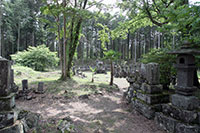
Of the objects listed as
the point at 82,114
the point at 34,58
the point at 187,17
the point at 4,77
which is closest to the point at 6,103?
the point at 4,77

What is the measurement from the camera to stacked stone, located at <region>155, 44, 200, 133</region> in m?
3.12

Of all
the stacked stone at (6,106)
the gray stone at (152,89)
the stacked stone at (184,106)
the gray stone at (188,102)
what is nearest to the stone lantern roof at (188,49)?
the stacked stone at (184,106)

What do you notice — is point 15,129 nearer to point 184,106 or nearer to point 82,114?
point 82,114

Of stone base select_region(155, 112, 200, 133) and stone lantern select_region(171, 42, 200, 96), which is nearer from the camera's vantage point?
stone base select_region(155, 112, 200, 133)

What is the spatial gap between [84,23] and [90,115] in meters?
22.4

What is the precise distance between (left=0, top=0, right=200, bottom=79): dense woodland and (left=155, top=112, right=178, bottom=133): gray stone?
2366 millimetres

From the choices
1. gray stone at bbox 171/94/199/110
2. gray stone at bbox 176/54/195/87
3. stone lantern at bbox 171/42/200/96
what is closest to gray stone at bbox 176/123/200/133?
gray stone at bbox 171/94/199/110

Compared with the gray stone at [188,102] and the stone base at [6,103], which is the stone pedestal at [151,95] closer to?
the gray stone at [188,102]

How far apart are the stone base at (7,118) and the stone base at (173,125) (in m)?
Answer: 3.81

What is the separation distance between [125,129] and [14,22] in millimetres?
29056

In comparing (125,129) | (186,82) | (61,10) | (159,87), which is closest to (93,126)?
Answer: (125,129)

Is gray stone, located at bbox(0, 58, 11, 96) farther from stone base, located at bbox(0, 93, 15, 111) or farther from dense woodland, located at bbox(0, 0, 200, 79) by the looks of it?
dense woodland, located at bbox(0, 0, 200, 79)

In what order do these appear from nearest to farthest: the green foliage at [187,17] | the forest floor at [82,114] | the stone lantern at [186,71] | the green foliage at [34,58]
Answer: the green foliage at [187,17] < the stone lantern at [186,71] < the forest floor at [82,114] < the green foliage at [34,58]

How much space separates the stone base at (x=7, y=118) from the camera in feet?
6.72
